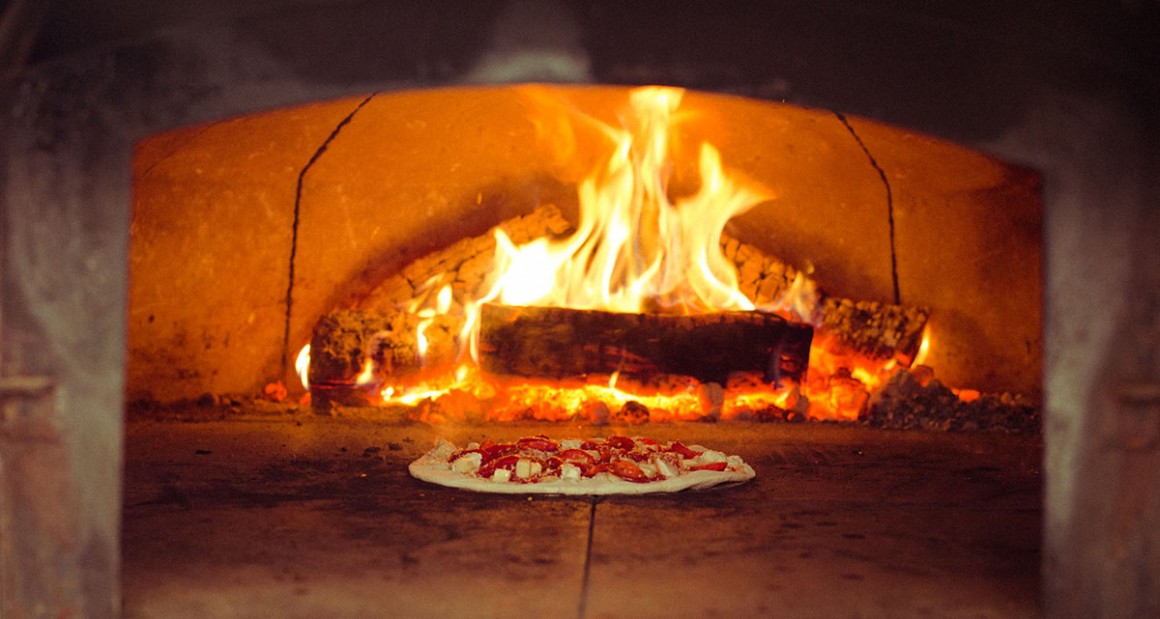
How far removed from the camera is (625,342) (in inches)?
207

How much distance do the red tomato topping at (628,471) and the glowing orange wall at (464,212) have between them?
2.13m

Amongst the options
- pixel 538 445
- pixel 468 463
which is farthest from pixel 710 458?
pixel 468 463

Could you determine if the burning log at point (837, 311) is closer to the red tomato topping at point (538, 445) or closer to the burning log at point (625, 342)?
the burning log at point (625, 342)

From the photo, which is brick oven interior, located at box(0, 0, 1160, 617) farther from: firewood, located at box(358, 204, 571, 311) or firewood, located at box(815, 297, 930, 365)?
firewood, located at box(358, 204, 571, 311)

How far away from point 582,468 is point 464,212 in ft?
7.81

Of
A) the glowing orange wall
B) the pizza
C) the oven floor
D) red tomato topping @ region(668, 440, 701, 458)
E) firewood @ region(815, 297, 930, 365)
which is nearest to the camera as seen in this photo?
the oven floor

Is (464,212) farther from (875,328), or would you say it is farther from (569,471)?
(569,471)

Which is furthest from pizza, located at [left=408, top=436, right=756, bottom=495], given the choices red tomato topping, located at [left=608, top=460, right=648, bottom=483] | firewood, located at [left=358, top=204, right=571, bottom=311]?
firewood, located at [left=358, top=204, right=571, bottom=311]

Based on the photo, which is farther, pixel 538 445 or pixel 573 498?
pixel 538 445

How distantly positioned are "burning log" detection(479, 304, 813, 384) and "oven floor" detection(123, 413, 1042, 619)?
3.11 feet

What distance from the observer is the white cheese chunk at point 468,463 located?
143 inches

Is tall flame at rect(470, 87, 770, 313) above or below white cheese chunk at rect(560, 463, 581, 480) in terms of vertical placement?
above

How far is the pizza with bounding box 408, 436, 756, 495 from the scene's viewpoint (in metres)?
3.46

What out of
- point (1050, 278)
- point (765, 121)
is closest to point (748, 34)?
point (1050, 278)
